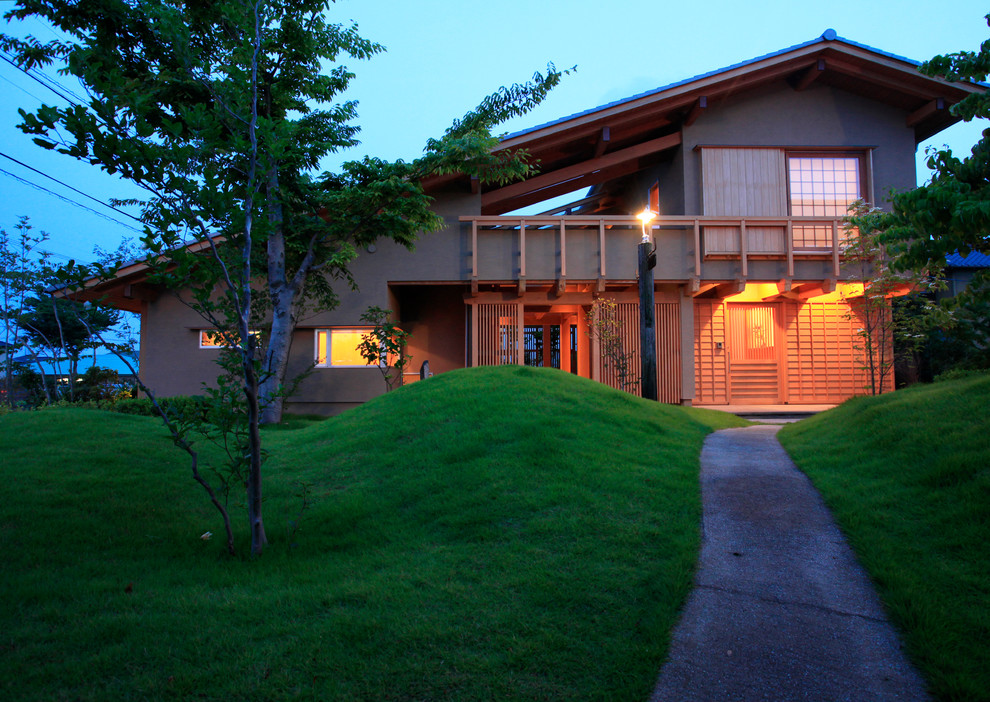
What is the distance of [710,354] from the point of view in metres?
15.2

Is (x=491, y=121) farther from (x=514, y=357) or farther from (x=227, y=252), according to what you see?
(x=227, y=252)

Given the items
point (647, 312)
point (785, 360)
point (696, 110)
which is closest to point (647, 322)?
point (647, 312)

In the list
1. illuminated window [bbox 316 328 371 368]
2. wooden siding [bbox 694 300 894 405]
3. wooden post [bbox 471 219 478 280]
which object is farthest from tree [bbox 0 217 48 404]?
wooden siding [bbox 694 300 894 405]

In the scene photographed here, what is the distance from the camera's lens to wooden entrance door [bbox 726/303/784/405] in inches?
595

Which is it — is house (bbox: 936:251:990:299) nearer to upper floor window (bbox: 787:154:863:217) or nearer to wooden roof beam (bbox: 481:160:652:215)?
upper floor window (bbox: 787:154:863:217)

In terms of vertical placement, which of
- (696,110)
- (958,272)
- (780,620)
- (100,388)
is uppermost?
(696,110)

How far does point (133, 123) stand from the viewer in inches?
148

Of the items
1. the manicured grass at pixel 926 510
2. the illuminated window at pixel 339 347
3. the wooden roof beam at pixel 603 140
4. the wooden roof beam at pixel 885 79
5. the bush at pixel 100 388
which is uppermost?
the wooden roof beam at pixel 885 79

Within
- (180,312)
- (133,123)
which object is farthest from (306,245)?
(133,123)

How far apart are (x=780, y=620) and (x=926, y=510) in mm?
1954

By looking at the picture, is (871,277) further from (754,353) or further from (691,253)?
(691,253)

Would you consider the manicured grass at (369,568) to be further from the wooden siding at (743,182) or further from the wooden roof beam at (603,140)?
the wooden siding at (743,182)

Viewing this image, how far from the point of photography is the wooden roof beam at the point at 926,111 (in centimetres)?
1408

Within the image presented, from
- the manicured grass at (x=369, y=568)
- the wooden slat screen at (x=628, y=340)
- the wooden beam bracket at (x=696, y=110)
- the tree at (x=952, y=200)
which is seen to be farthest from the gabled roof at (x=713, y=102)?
the manicured grass at (x=369, y=568)
